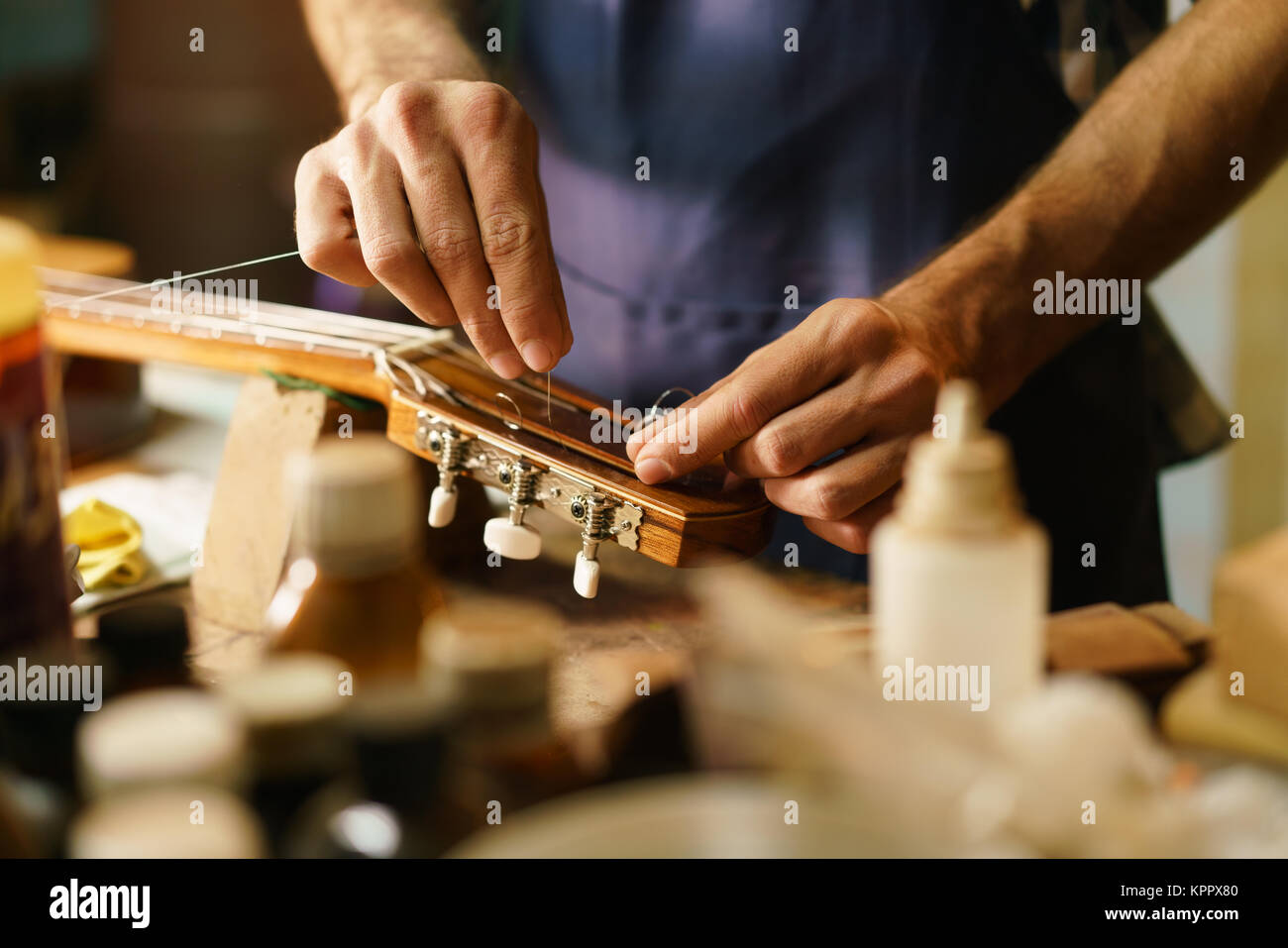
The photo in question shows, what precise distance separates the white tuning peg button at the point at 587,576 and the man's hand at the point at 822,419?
0.08 m

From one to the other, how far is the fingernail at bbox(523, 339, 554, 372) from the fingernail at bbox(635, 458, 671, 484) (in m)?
0.13

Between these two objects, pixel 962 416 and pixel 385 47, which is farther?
pixel 385 47

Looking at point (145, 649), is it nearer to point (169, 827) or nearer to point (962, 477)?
point (169, 827)

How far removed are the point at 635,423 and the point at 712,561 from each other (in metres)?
0.16

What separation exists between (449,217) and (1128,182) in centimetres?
77

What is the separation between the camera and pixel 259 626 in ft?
3.09

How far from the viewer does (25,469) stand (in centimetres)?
52

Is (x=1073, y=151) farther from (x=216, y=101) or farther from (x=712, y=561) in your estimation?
(x=216, y=101)

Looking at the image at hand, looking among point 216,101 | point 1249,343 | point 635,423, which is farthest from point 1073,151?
point 216,101

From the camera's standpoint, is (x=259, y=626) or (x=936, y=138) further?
(x=936, y=138)

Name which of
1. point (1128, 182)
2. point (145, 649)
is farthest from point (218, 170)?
point (145, 649)

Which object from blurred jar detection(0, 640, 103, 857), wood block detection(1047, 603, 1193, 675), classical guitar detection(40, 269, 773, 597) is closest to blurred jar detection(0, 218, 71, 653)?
blurred jar detection(0, 640, 103, 857)

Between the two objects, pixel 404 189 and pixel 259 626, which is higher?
pixel 404 189

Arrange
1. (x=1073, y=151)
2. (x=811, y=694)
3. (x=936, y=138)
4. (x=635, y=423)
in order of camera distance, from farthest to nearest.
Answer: (x=936, y=138)
(x=1073, y=151)
(x=635, y=423)
(x=811, y=694)
